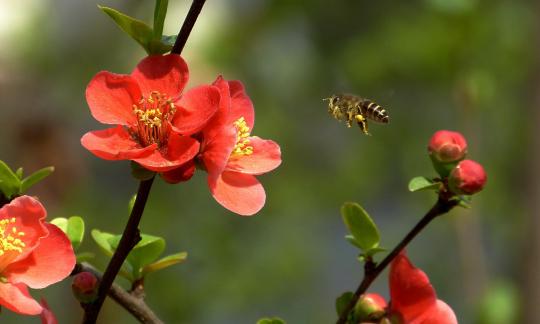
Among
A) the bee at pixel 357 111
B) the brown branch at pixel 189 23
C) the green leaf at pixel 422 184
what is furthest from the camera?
the bee at pixel 357 111

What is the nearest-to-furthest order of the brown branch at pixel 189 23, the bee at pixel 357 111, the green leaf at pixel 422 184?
the brown branch at pixel 189 23, the green leaf at pixel 422 184, the bee at pixel 357 111

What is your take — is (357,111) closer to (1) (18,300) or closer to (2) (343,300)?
(2) (343,300)

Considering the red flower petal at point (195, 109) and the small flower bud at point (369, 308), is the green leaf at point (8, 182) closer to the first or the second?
the red flower petal at point (195, 109)

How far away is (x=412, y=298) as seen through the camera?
72cm

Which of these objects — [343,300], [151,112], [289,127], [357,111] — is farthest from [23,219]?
[289,127]

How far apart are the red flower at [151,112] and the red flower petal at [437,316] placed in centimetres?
24

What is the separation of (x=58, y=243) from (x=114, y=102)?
0.11m

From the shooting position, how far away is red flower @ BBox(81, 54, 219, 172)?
63 centimetres

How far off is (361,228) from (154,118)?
198 mm

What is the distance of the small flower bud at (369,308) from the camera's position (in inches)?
28.5

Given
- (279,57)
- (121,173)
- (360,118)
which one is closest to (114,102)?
(360,118)

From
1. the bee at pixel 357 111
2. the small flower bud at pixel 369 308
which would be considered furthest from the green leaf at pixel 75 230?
the bee at pixel 357 111

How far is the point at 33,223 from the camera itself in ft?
2.09

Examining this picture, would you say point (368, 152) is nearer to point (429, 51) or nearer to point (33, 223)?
point (429, 51)
